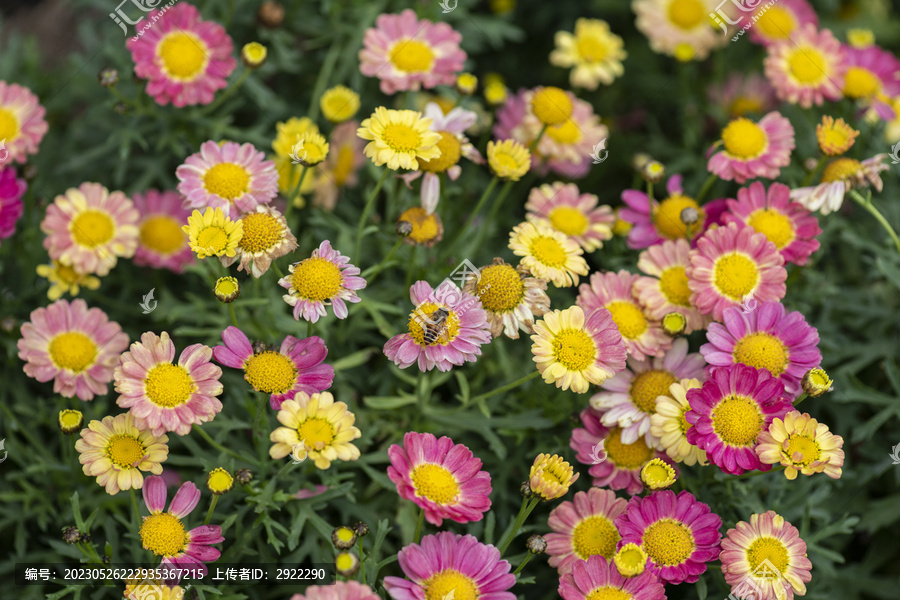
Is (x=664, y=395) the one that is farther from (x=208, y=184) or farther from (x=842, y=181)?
(x=208, y=184)

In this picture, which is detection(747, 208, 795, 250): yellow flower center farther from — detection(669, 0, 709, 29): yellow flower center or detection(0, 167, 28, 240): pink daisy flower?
detection(0, 167, 28, 240): pink daisy flower

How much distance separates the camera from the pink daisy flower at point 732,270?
7.36 ft

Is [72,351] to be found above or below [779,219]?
below

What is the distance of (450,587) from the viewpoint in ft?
6.14

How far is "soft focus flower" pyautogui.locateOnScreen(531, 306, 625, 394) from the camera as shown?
6.63ft

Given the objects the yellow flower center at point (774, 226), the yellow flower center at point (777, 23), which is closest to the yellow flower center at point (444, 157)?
the yellow flower center at point (774, 226)

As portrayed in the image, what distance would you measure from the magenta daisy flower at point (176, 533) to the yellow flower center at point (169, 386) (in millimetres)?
218

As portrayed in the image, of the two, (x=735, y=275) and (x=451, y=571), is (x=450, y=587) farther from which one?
(x=735, y=275)

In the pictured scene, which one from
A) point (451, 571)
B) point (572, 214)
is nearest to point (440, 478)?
point (451, 571)

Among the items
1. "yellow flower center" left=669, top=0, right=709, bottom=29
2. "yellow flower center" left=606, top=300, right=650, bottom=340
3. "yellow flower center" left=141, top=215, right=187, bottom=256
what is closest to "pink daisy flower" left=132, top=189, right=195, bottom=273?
"yellow flower center" left=141, top=215, right=187, bottom=256

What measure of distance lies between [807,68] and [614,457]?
1718 mm

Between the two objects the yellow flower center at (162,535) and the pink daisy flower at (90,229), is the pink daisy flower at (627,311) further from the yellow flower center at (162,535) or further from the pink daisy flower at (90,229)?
the pink daisy flower at (90,229)

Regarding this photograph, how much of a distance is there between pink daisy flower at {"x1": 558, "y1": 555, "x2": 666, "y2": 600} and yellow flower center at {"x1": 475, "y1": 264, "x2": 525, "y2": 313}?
687mm

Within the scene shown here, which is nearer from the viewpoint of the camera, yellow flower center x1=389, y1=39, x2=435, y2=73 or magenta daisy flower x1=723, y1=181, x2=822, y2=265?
magenta daisy flower x1=723, y1=181, x2=822, y2=265
